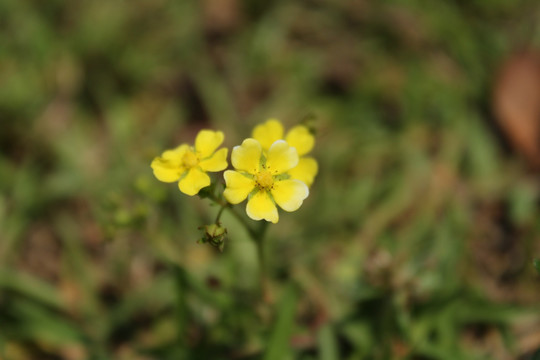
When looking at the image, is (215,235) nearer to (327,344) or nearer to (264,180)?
(264,180)

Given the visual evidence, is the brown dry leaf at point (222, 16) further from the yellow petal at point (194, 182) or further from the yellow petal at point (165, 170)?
the yellow petal at point (194, 182)

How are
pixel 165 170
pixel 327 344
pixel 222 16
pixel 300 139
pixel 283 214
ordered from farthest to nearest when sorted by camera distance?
pixel 222 16, pixel 283 214, pixel 327 344, pixel 300 139, pixel 165 170

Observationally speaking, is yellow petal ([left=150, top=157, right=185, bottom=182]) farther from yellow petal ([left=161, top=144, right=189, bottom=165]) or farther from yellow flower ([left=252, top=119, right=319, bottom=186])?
yellow flower ([left=252, top=119, right=319, bottom=186])

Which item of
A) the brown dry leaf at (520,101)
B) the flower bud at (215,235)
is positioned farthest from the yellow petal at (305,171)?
the brown dry leaf at (520,101)

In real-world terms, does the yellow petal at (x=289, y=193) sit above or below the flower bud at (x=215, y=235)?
above

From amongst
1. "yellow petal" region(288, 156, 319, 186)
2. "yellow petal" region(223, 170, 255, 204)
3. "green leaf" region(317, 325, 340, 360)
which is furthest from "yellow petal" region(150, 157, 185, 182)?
"green leaf" region(317, 325, 340, 360)

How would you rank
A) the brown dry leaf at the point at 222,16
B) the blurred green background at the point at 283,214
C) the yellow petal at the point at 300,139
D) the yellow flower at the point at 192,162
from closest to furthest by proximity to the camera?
the yellow flower at the point at 192,162, the yellow petal at the point at 300,139, the blurred green background at the point at 283,214, the brown dry leaf at the point at 222,16

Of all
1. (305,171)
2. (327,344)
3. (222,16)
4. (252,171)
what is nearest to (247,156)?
(252,171)
